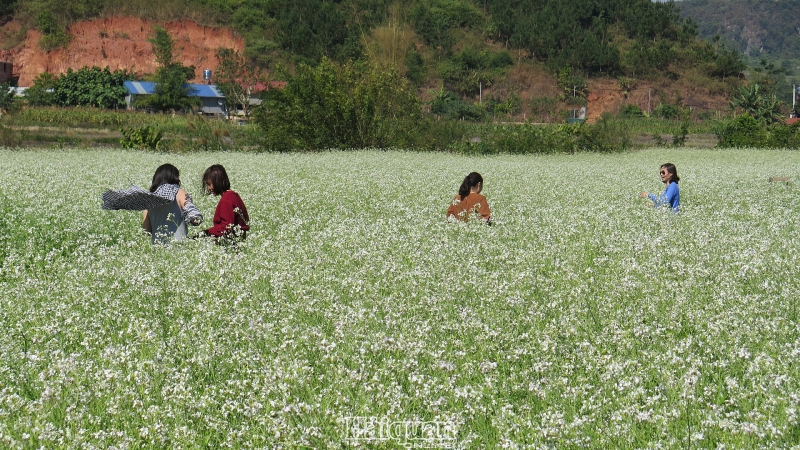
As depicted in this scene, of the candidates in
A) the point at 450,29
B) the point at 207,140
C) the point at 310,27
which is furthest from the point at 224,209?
the point at 450,29

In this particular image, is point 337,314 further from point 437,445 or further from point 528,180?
point 528,180

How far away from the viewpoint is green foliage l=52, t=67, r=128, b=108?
76375 millimetres

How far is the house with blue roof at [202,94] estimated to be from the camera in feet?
257

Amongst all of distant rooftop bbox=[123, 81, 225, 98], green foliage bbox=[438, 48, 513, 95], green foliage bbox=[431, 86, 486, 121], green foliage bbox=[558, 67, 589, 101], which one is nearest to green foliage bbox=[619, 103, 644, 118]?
green foliage bbox=[558, 67, 589, 101]

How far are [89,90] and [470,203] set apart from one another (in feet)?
246

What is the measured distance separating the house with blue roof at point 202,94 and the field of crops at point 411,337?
7223 cm

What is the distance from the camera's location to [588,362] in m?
4.66

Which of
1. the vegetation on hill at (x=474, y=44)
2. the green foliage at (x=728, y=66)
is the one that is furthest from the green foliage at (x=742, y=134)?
the green foliage at (x=728, y=66)

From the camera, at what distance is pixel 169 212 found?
30.2 feet

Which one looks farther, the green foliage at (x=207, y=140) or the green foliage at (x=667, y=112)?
the green foliage at (x=667, y=112)

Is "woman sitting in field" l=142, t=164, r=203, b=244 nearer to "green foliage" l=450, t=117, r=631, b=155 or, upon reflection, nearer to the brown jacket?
the brown jacket

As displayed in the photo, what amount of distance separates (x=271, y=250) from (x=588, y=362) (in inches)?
154

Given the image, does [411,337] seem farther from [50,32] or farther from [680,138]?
[50,32]

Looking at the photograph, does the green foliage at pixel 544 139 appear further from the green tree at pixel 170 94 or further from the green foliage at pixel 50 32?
the green foliage at pixel 50 32
